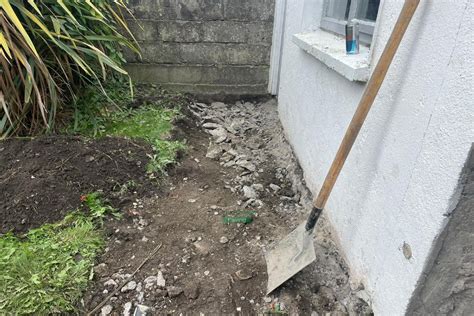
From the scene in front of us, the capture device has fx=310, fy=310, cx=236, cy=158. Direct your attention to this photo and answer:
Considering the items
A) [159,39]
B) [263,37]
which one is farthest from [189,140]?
[263,37]

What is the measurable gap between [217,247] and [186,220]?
1.00 ft

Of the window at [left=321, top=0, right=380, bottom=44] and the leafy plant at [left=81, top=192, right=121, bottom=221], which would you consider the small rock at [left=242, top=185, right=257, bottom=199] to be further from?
the window at [left=321, top=0, right=380, bottom=44]

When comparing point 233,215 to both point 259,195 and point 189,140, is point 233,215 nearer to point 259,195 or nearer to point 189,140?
point 259,195

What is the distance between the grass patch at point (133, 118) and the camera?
100 inches

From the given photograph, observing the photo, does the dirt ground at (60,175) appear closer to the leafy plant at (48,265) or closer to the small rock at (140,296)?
the leafy plant at (48,265)

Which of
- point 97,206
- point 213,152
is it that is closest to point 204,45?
point 213,152

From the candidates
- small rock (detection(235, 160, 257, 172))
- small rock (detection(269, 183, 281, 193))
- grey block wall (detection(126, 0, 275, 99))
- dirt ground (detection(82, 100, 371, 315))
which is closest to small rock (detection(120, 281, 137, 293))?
dirt ground (detection(82, 100, 371, 315))

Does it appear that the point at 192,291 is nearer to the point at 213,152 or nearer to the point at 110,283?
the point at 110,283

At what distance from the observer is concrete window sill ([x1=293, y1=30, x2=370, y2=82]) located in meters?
1.34

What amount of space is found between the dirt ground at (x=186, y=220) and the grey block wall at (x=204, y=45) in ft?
3.60

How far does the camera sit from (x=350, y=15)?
1873mm

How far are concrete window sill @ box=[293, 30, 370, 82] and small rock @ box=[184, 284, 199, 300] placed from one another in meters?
1.22

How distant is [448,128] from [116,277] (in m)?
1.54

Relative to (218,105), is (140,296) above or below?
below
